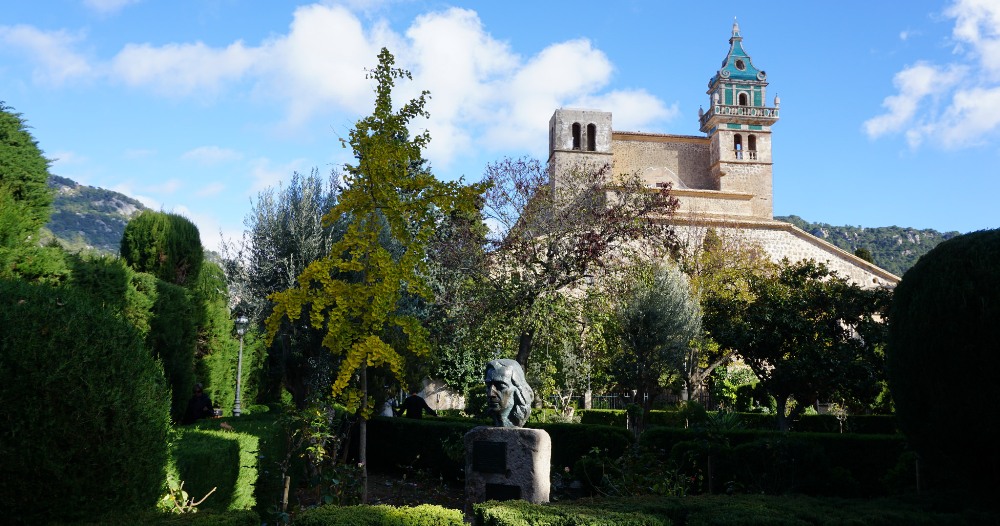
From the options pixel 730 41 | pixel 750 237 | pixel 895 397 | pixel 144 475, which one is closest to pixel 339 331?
pixel 144 475

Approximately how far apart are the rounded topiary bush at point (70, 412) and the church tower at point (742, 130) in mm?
41229

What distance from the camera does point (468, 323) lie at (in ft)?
53.1

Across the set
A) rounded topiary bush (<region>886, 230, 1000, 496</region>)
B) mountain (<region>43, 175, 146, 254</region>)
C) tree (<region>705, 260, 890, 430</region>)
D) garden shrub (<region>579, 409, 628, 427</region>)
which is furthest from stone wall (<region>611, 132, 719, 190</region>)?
mountain (<region>43, 175, 146, 254</region>)

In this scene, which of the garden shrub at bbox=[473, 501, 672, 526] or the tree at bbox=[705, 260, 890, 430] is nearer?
the garden shrub at bbox=[473, 501, 672, 526]

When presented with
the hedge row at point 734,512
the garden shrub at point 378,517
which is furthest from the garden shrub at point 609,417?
the garden shrub at point 378,517

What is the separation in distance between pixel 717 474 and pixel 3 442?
27.8 feet

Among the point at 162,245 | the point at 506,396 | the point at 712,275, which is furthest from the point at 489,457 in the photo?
the point at 712,275

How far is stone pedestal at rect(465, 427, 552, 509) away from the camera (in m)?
8.01

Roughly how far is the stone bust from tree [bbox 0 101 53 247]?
5709 millimetres

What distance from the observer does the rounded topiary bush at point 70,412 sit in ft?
13.0

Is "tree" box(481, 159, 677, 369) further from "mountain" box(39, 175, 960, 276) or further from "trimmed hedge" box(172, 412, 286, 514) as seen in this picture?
"mountain" box(39, 175, 960, 276)

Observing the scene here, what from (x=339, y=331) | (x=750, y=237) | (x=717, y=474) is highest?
(x=750, y=237)

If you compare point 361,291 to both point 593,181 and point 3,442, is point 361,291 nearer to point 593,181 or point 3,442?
point 3,442

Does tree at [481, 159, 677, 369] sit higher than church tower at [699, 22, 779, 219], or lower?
lower
